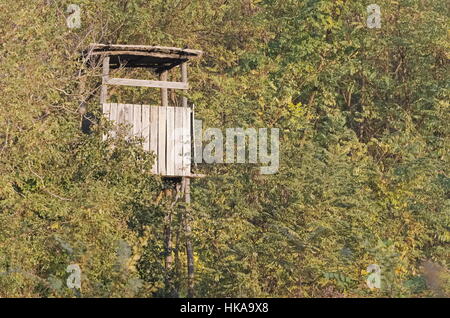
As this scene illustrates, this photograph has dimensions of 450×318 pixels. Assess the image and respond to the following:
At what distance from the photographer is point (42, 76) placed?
16359 mm

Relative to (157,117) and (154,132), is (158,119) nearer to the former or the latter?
(157,117)

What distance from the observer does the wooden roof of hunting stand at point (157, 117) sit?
61.9ft

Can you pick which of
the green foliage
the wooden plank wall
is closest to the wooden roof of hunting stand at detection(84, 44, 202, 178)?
the wooden plank wall

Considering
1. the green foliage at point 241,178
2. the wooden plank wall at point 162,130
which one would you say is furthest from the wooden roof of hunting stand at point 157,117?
the green foliage at point 241,178

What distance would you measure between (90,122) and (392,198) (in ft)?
20.9

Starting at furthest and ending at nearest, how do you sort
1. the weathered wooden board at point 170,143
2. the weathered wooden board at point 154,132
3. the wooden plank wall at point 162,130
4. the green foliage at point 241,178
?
the weathered wooden board at point 170,143 → the weathered wooden board at point 154,132 → the wooden plank wall at point 162,130 → the green foliage at point 241,178

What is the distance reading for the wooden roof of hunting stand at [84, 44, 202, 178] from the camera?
61.9ft

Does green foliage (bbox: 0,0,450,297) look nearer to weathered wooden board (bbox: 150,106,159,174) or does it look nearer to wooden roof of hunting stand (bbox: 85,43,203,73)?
wooden roof of hunting stand (bbox: 85,43,203,73)

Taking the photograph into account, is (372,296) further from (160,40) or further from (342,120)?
(160,40)

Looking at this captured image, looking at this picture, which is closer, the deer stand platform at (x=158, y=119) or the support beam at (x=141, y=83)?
the deer stand platform at (x=158, y=119)

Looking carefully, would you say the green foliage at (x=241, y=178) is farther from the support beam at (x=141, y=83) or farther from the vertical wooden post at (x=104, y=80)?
the support beam at (x=141, y=83)

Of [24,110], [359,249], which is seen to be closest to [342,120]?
[359,249]

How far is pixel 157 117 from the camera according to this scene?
63.2 ft
